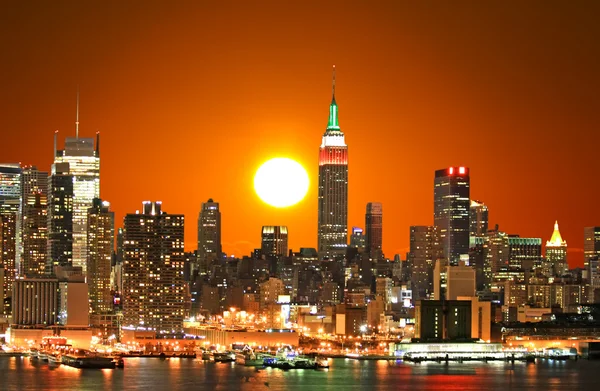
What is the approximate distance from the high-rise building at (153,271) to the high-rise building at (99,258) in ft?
25.0

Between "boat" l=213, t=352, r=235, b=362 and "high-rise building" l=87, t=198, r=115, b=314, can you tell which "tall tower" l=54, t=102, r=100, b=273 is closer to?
"high-rise building" l=87, t=198, r=115, b=314

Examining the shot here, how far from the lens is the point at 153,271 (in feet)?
414

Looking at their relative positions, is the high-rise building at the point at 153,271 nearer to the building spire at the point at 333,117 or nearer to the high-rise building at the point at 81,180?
the high-rise building at the point at 81,180

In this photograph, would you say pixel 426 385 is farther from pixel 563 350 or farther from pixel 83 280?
pixel 83 280

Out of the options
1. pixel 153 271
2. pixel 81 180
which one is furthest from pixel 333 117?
pixel 153 271

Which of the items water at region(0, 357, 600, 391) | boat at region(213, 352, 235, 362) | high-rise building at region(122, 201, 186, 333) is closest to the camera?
water at region(0, 357, 600, 391)

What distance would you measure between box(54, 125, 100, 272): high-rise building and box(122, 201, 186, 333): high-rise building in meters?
22.6

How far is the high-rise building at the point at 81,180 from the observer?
152000 millimetres

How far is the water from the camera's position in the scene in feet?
262

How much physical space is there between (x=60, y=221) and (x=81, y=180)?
33.3ft

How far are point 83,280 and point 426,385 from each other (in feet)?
174

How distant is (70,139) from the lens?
17062 cm

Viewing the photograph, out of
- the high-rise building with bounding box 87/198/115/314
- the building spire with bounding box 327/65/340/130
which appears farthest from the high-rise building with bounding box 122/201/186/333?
the building spire with bounding box 327/65/340/130

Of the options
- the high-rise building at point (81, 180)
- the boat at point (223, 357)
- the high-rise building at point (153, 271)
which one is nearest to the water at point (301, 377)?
the boat at point (223, 357)
